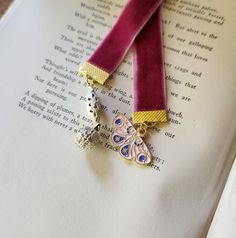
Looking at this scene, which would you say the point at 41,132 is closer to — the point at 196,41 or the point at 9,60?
the point at 9,60

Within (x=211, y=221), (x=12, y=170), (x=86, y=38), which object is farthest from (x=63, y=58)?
(x=211, y=221)

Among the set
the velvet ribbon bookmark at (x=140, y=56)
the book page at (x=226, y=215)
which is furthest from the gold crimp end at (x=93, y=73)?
Result: the book page at (x=226, y=215)

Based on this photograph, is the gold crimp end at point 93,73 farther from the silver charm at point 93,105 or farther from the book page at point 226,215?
Answer: the book page at point 226,215

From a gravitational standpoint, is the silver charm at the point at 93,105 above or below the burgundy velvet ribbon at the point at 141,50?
below

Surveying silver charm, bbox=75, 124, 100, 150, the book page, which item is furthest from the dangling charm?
the book page

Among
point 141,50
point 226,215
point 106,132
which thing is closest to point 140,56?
point 141,50

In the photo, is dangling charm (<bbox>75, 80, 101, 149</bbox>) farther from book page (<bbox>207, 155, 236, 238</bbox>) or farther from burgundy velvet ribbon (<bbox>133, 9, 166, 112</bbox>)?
book page (<bbox>207, 155, 236, 238</bbox>)

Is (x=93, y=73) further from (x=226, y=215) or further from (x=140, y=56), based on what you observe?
(x=226, y=215)
